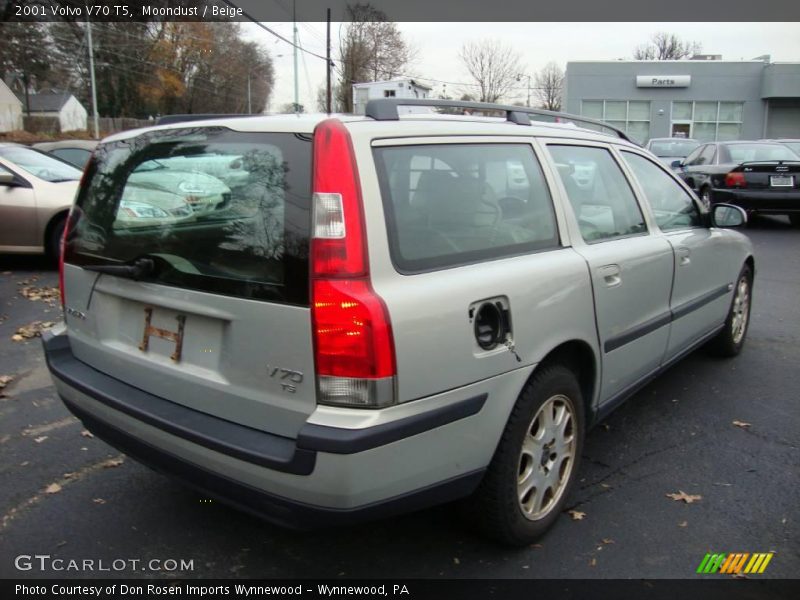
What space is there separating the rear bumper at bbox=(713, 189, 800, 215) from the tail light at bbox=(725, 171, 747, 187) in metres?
0.12

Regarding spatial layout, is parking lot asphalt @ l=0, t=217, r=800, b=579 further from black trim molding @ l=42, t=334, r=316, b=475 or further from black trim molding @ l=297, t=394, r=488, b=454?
black trim molding @ l=297, t=394, r=488, b=454

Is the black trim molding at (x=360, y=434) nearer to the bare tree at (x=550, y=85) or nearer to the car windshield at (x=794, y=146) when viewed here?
the car windshield at (x=794, y=146)

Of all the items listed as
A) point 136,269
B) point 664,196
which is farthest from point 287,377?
point 664,196

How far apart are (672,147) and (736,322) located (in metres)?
14.7

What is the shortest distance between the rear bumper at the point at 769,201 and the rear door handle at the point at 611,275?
9705mm

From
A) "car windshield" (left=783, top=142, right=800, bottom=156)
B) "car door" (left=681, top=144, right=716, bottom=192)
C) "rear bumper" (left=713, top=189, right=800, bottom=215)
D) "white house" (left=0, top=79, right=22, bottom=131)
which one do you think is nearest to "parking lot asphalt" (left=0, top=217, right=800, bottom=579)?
"rear bumper" (left=713, top=189, right=800, bottom=215)

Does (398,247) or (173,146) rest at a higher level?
(173,146)

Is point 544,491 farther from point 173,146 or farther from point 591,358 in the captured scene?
point 173,146

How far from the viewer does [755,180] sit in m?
11.5

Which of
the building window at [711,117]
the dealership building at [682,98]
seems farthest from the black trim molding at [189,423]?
the building window at [711,117]

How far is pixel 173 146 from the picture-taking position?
257 centimetres

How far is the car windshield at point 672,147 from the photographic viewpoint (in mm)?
18031

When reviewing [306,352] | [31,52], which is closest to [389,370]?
[306,352]

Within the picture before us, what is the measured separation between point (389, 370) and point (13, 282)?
733 centimetres
